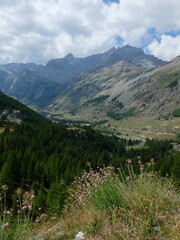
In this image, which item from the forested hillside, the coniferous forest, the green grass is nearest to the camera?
the green grass

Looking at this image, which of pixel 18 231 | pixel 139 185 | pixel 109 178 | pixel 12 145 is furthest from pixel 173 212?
pixel 12 145

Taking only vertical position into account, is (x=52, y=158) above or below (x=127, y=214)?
below

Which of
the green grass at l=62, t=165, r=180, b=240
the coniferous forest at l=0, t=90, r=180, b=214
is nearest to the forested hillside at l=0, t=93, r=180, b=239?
the coniferous forest at l=0, t=90, r=180, b=214

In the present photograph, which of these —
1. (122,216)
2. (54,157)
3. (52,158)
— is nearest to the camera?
A: (122,216)

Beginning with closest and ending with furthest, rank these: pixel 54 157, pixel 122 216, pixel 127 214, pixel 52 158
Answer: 1. pixel 127 214
2. pixel 122 216
3. pixel 52 158
4. pixel 54 157

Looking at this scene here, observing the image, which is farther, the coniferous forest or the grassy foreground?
the coniferous forest

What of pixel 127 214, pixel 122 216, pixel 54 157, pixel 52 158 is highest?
pixel 127 214

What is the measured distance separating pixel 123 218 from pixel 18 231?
283 centimetres

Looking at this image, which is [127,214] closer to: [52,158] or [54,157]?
[52,158]

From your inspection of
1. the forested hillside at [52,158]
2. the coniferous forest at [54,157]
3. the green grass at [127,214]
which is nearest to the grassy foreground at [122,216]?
the green grass at [127,214]

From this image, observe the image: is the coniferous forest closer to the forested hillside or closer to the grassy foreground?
the forested hillside

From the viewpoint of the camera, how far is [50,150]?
364 feet

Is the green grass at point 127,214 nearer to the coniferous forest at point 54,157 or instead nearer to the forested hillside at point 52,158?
the coniferous forest at point 54,157

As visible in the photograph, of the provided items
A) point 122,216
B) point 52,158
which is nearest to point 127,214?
point 122,216
